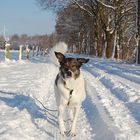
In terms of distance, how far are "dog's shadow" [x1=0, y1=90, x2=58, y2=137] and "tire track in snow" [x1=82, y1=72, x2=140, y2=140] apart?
1.37 metres

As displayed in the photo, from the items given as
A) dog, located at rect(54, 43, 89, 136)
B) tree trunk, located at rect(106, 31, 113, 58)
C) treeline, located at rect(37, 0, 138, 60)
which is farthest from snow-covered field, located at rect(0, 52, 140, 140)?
tree trunk, located at rect(106, 31, 113, 58)

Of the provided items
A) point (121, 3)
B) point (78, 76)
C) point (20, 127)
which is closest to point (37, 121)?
point (20, 127)

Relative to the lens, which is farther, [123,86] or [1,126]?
[123,86]

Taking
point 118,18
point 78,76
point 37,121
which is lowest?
point 37,121

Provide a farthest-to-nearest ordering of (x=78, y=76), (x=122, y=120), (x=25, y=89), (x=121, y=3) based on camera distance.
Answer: (x=121, y=3) → (x=25, y=89) → (x=122, y=120) → (x=78, y=76)

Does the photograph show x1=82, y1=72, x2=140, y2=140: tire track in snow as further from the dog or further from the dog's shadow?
the dog's shadow

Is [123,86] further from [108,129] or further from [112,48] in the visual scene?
[112,48]

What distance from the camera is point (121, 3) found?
1612 inches

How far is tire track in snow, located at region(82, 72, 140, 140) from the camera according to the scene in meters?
7.59

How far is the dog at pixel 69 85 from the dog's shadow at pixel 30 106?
23.8 inches

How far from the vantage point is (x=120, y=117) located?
9273 mm

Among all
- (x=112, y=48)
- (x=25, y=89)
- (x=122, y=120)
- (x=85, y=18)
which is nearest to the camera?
(x=122, y=120)

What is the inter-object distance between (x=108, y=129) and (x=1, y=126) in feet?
6.90

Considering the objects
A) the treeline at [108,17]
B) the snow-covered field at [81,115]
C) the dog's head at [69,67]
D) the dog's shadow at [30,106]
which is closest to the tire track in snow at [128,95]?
the snow-covered field at [81,115]
